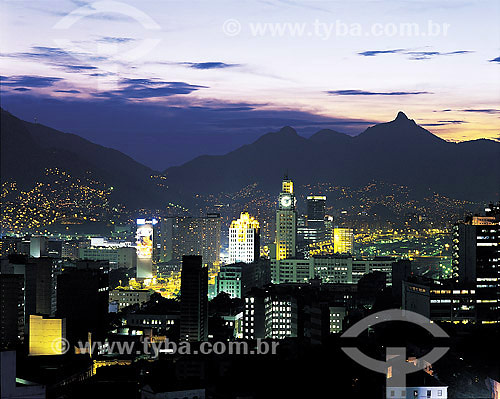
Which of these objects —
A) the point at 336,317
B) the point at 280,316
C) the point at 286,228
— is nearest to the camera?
the point at 336,317

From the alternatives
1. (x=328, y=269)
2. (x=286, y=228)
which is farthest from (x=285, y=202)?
(x=328, y=269)

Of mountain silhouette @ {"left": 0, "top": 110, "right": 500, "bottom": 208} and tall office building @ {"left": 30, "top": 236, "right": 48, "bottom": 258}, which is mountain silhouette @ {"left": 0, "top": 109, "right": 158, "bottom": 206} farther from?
tall office building @ {"left": 30, "top": 236, "right": 48, "bottom": 258}

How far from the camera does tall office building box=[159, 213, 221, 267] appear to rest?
126ft

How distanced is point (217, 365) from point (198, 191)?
46.7m

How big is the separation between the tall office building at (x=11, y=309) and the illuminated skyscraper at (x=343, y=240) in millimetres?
18465

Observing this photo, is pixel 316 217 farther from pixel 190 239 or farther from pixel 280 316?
pixel 280 316

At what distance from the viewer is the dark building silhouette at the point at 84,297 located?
2202cm

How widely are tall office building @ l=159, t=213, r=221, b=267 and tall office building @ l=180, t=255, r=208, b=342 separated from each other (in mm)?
16523

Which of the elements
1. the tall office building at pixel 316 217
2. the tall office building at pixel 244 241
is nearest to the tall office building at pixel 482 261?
the tall office building at pixel 244 241

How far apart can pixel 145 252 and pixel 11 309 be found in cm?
1421

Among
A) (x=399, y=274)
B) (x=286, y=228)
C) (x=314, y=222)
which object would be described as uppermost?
(x=314, y=222)

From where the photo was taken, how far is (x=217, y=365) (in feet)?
45.0

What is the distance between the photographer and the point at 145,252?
1421 inches

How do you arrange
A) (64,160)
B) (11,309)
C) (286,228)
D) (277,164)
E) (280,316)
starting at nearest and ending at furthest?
(280,316)
(11,309)
(286,228)
(277,164)
(64,160)
